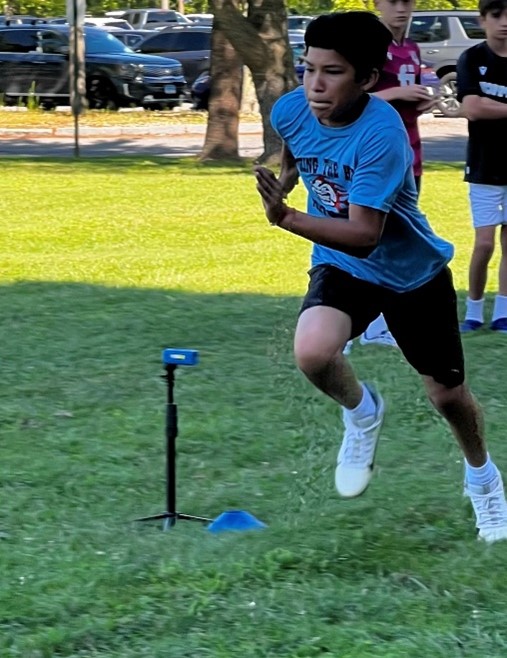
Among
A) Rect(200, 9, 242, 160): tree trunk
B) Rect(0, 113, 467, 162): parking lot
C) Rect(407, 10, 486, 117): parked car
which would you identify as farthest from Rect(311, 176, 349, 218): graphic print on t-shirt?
Rect(407, 10, 486, 117): parked car

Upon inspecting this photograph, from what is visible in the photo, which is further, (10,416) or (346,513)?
(10,416)

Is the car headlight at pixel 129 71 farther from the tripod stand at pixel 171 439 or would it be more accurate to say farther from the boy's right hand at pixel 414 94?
the tripod stand at pixel 171 439

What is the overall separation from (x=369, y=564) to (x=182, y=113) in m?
28.0

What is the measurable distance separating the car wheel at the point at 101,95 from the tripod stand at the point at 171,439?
2788cm

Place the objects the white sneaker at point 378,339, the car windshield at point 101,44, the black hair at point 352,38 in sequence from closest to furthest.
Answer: the black hair at point 352,38, the white sneaker at point 378,339, the car windshield at point 101,44

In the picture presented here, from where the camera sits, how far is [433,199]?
14.8 m

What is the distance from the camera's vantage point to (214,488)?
210 inches

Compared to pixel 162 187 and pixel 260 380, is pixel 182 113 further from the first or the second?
pixel 260 380

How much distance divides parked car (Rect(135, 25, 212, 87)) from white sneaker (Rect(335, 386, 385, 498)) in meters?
31.9

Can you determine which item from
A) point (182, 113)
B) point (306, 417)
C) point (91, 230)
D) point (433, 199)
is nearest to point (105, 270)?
point (91, 230)

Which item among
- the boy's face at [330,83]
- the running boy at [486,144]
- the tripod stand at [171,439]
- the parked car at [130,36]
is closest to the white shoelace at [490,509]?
the tripod stand at [171,439]

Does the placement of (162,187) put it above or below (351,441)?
below

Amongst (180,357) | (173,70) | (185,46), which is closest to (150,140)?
(173,70)

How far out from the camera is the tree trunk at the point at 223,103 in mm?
19719
